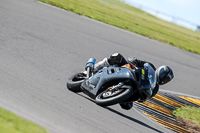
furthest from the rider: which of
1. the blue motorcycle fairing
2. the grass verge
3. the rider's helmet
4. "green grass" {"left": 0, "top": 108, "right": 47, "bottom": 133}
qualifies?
"green grass" {"left": 0, "top": 108, "right": 47, "bottom": 133}

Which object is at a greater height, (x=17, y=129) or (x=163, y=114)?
(x=17, y=129)

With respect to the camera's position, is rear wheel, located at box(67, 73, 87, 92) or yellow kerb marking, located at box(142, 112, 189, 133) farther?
yellow kerb marking, located at box(142, 112, 189, 133)

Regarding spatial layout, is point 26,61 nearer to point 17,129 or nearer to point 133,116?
point 133,116

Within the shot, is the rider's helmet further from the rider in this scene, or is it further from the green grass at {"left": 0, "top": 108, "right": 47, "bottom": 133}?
the green grass at {"left": 0, "top": 108, "right": 47, "bottom": 133}

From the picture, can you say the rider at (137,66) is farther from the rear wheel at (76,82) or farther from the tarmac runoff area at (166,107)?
the tarmac runoff area at (166,107)

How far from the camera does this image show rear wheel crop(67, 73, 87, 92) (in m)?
7.40

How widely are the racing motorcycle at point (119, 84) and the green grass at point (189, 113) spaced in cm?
253

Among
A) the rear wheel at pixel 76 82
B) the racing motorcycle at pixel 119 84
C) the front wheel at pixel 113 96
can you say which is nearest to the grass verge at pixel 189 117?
the racing motorcycle at pixel 119 84

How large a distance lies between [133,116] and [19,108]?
9.11 feet

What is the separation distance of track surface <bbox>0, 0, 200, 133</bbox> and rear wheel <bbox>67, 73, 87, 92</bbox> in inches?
6.3

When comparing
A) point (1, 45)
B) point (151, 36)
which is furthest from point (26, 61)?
point (151, 36)

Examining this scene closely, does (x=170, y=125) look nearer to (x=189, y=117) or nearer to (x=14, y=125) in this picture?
(x=189, y=117)

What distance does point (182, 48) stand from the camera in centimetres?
1659

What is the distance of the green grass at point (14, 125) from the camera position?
4273mm
